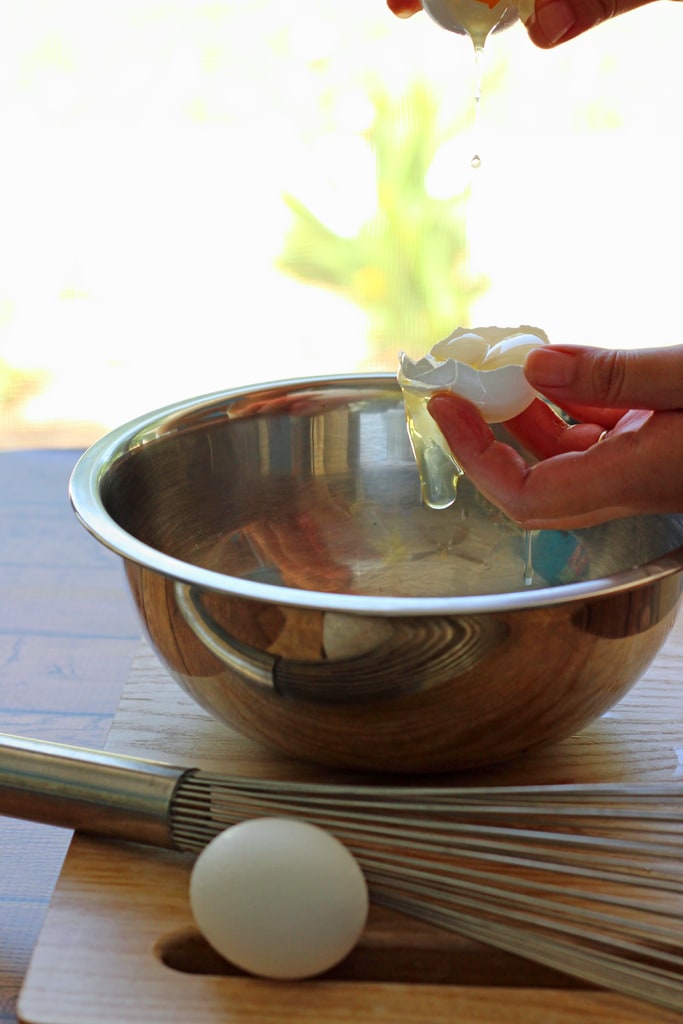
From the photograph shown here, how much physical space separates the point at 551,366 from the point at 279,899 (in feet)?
1.10

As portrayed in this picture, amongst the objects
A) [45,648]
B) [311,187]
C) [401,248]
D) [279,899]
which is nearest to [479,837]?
[279,899]

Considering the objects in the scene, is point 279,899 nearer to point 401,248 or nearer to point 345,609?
point 345,609

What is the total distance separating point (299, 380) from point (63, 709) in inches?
12.5

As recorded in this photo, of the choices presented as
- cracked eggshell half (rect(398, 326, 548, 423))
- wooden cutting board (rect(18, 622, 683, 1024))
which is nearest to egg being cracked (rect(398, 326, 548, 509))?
cracked eggshell half (rect(398, 326, 548, 423))

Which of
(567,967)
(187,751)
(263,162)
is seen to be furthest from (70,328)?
(567,967)

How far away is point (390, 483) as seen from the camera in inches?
36.9

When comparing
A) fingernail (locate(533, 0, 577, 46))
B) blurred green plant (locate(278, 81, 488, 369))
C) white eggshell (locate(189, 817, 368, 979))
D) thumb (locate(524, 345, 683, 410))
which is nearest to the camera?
white eggshell (locate(189, 817, 368, 979))

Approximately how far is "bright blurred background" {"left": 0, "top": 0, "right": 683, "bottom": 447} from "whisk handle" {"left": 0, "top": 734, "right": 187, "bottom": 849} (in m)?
2.33

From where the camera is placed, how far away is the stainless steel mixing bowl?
0.56m

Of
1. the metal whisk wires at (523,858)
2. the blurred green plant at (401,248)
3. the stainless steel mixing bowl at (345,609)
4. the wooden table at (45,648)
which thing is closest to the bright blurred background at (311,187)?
the blurred green plant at (401,248)

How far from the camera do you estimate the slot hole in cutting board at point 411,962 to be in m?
0.55

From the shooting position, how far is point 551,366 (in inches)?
25.6

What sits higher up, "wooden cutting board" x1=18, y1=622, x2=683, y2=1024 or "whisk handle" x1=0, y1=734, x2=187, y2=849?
"whisk handle" x1=0, y1=734, x2=187, y2=849

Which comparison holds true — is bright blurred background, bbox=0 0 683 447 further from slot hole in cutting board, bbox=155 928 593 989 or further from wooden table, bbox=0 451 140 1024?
slot hole in cutting board, bbox=155 928 593 989
